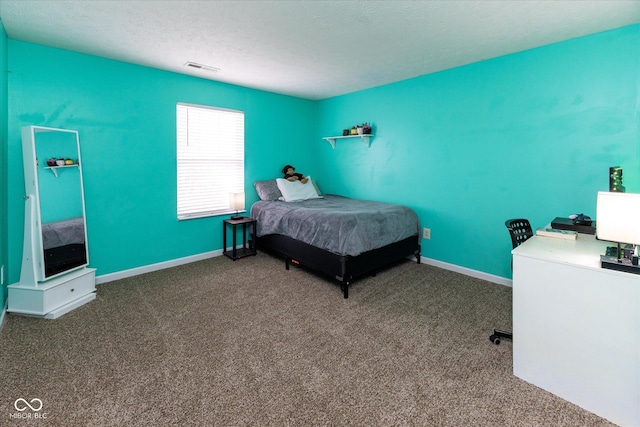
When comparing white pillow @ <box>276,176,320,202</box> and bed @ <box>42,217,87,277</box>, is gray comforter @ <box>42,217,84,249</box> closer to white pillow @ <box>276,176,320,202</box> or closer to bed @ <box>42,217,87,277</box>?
bed @ <box>42,217,87,277</box>

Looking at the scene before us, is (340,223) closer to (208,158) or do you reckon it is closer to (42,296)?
(208,158)

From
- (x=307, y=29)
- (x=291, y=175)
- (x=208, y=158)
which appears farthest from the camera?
(x=291, y=175)

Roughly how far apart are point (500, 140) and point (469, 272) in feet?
4.81

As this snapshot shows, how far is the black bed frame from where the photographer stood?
294 centimetres

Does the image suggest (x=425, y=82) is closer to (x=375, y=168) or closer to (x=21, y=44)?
(x=375, y=168)

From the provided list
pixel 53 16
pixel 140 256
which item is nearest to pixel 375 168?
pixel 140 256

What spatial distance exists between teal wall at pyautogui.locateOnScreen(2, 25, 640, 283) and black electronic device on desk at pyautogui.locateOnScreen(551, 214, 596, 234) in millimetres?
307

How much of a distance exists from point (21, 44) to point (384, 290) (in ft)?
13.1

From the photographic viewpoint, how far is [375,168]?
14.1 ft

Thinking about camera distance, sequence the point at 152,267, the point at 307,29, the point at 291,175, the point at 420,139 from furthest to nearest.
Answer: the point at 291,175, the point at 420,139, the point at 152,267, the point at 307,29

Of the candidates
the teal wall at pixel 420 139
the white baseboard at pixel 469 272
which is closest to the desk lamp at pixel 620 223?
the teal wall at pixel 420 139

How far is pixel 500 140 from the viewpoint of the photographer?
3.11 metres

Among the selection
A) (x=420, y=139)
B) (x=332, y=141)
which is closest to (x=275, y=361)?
(x=420, y=139)

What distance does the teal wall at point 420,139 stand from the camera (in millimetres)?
2586
